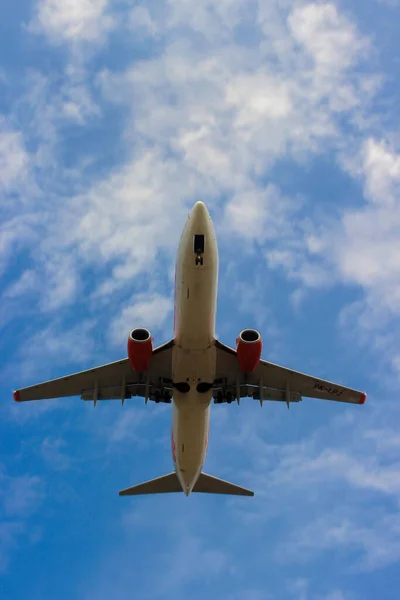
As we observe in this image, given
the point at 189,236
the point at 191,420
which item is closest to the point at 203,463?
the point at 191,420

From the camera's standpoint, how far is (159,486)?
113 ft

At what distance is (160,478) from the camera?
34.4 metres

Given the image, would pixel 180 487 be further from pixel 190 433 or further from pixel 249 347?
pixel 249 347

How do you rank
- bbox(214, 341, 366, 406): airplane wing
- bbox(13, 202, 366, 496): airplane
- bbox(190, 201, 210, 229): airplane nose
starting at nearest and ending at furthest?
bbox(190, 201, 210, 229): airplane nose → bbox(13, 202, 366, 496): airplane → bbox(214, 341, 366, 406): airplane wing

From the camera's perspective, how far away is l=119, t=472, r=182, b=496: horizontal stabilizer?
34.2 m

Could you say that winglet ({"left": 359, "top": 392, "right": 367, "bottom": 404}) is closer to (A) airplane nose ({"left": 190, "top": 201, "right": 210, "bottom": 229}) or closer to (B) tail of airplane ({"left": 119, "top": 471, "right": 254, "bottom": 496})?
(B) tail of airplane ({"left": 119, "top": 471, "right": 254, "bottom": 496})

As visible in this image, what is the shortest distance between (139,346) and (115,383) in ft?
15.8

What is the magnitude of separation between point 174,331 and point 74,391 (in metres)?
7.16

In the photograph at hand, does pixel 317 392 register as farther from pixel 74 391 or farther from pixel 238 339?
pixel 74 391

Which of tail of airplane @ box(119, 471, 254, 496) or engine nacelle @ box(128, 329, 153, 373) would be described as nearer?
engine nacelle @ box(128, 329, 153, 373)

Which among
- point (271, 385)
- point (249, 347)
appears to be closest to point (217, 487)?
point (271, 385)

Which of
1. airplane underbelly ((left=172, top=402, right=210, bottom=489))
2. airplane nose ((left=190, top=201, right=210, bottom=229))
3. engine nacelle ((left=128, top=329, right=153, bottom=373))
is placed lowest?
airplane underbelly ((left=172, top=402, right=210, bottom=489))

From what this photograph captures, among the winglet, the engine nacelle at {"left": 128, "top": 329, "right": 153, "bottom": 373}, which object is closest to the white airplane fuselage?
the engine nacelle at {"left": 128, "top": 329, "right": 153, "bottom": 373}

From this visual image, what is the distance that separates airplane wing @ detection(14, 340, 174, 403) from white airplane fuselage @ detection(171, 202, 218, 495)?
2.09 m
